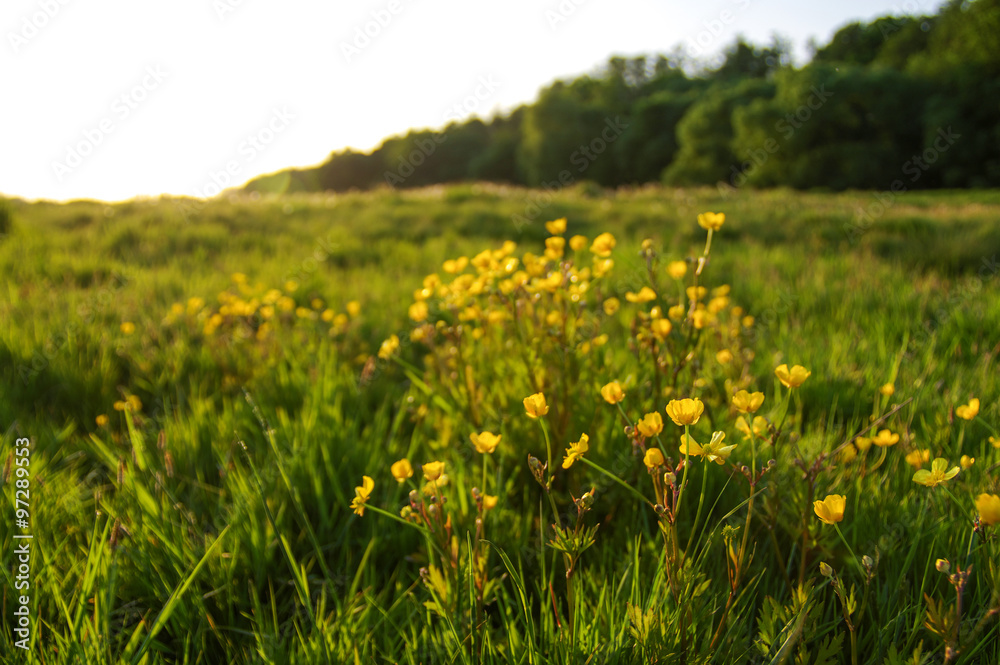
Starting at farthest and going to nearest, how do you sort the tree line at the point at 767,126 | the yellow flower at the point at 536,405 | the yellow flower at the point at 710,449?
A: the tree line at the point at 767,126 → the yellow flower at the point at 536,405 → the yellow flower at the point at 710,449

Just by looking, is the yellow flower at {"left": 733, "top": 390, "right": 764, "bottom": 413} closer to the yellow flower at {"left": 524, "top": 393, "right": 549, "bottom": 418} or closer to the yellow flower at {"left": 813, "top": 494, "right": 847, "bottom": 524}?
the yellow flower at {"left": 813, "top": 494, "right": 847, "bottom": 524}

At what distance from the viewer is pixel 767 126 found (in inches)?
1296

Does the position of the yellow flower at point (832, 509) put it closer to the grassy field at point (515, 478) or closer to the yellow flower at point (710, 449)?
the grassy field at point (515, 478)

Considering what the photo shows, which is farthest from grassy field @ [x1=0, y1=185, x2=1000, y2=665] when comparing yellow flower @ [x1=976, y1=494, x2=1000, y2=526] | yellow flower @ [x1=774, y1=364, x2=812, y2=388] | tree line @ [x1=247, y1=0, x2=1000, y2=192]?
tree line @ [x1=247, y1=0, x2=1000, y2=192]

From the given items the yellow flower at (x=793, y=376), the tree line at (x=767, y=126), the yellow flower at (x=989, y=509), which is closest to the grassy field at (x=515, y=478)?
the yellow flower at (x=989, y=509)

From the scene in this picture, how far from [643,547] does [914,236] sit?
5.97m

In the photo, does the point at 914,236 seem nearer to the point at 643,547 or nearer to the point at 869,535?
the point at 869,535

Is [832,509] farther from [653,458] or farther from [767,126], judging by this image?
[767,126]

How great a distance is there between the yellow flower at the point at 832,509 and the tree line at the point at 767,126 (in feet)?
65.1

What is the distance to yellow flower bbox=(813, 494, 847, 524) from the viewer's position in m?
0.90

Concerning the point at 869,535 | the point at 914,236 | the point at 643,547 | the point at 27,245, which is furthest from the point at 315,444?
the point at 914,236

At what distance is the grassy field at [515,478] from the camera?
1068 mm

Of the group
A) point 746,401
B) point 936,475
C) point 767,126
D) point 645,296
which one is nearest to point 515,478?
point 645,296

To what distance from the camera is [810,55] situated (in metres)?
47.7
